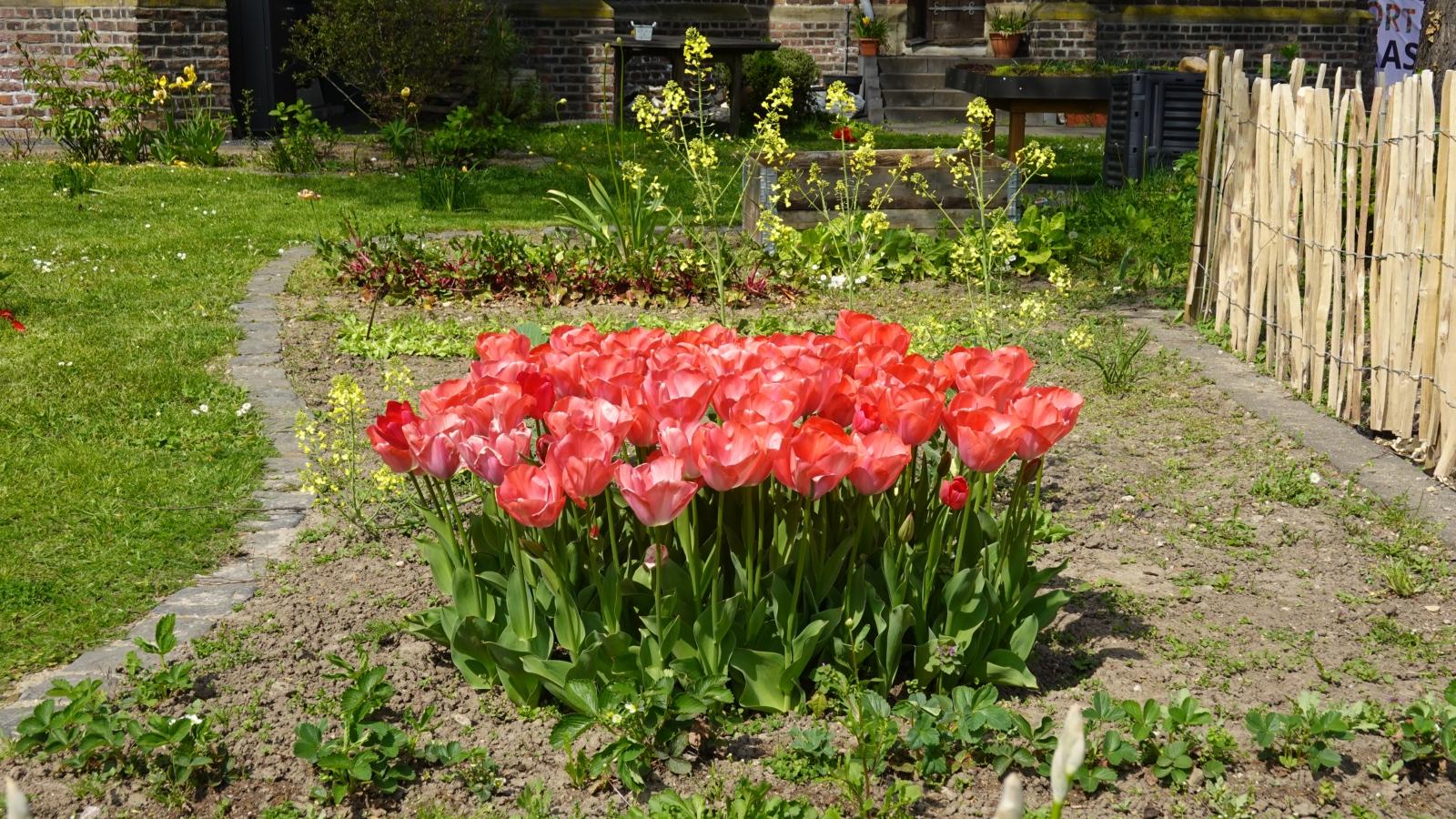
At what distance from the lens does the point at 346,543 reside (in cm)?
391

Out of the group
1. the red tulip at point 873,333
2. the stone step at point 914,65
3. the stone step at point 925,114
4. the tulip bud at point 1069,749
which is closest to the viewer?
the tulip bud at point 1069,749

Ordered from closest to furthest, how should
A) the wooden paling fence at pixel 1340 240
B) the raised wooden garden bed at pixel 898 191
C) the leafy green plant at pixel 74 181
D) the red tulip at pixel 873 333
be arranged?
the red tulip at pixel 873 333 < the wooden paling fence at pixel 1340 240 < the raised wooden garden bed at pixel 898 191 < the leafy green plant at pixel 74 181

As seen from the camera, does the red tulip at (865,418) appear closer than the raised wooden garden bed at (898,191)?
Yes

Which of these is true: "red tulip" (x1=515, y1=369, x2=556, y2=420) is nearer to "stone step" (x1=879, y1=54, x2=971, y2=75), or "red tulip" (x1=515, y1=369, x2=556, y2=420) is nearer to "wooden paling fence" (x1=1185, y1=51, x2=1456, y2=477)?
"wooden paling fence" (x1=1185, y1=51, x2=1456, y2=477)

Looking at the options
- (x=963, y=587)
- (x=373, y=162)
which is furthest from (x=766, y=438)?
(x=373, y=162)

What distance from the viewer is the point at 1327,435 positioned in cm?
495

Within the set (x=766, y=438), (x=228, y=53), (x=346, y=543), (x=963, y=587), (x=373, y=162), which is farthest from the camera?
(x=228, y=53)

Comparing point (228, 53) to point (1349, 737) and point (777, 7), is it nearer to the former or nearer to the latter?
point (777, 7)

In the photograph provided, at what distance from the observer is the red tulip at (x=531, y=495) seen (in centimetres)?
249

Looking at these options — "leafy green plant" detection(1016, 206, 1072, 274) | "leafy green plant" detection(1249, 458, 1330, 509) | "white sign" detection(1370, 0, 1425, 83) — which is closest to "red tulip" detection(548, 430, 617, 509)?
"leafy green plant" detection(1249, 458, 1330, 509)

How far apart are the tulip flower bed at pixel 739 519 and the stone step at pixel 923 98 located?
15614mm

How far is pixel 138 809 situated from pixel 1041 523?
2393mm

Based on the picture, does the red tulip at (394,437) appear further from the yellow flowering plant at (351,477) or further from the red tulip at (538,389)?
the yellow flowering plant at (351,477)

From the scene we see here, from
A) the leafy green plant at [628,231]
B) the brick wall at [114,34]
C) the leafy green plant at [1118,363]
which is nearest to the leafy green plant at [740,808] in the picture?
the leafy green plant at [1118,363]
